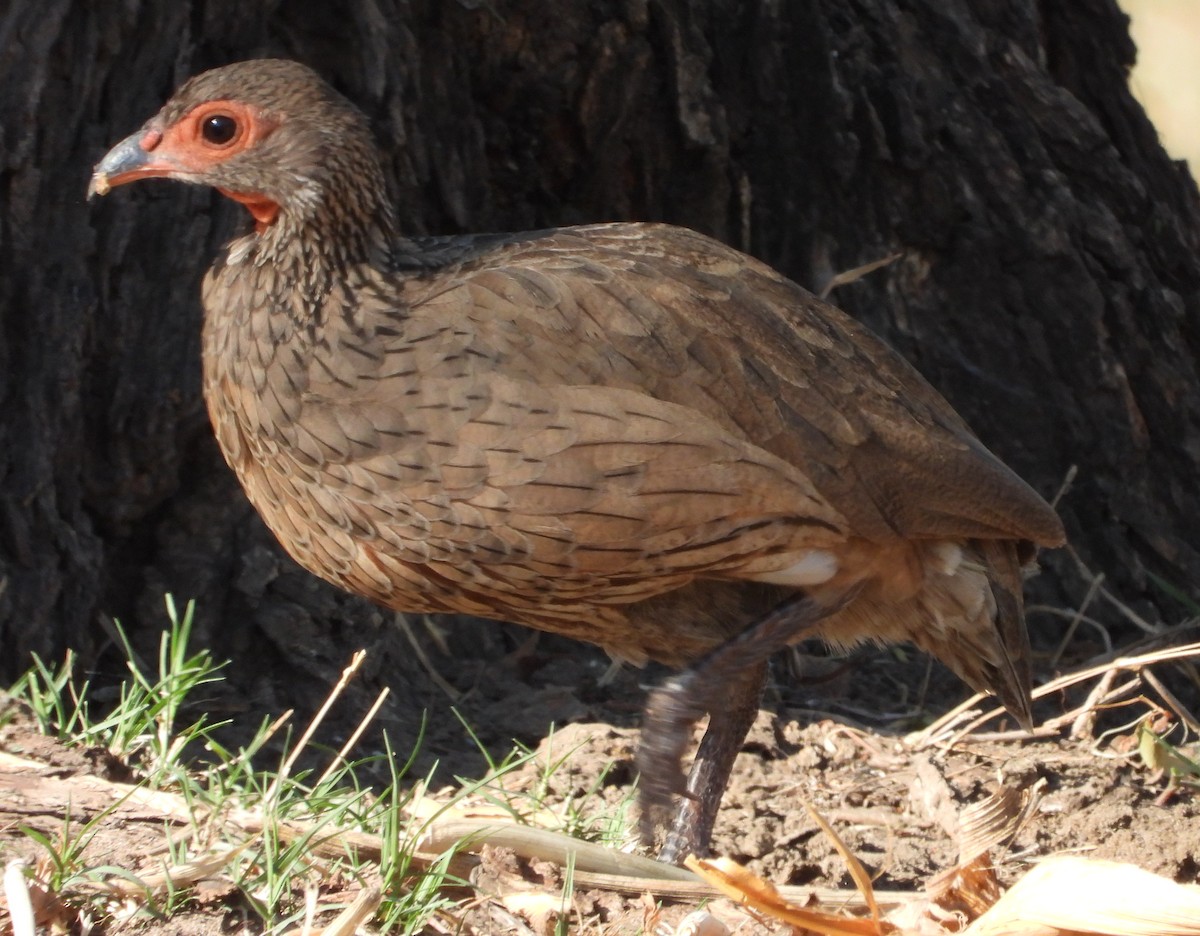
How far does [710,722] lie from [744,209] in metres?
2.29

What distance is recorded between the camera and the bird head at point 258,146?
405cm

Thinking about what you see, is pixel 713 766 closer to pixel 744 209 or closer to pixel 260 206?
pixel 260 206

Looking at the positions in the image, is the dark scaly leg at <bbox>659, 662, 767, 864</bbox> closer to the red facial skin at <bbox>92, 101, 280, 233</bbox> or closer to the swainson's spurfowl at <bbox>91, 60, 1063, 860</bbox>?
the swainson's spurfowl at <bbox>91, 60, 1063, 860</bbox>

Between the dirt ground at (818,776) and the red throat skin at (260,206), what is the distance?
4.51 ft

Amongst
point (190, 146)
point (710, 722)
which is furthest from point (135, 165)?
point (710, 722)

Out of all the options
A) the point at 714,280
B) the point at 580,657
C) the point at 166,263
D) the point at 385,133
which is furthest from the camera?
the point at 580,657

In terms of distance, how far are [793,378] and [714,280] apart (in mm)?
328

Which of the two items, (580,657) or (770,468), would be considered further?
(580,657)

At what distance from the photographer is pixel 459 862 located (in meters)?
3.61

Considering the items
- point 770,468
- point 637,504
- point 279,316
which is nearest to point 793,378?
point 770,468

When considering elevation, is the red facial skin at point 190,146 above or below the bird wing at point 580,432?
above

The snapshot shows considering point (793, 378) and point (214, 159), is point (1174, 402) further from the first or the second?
point (214, 159)

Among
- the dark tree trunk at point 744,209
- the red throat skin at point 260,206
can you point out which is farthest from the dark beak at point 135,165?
the dark tree trunk at point 744,209

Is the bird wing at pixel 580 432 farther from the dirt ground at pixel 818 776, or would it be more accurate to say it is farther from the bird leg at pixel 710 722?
the dirt ground at pixel 818 776
